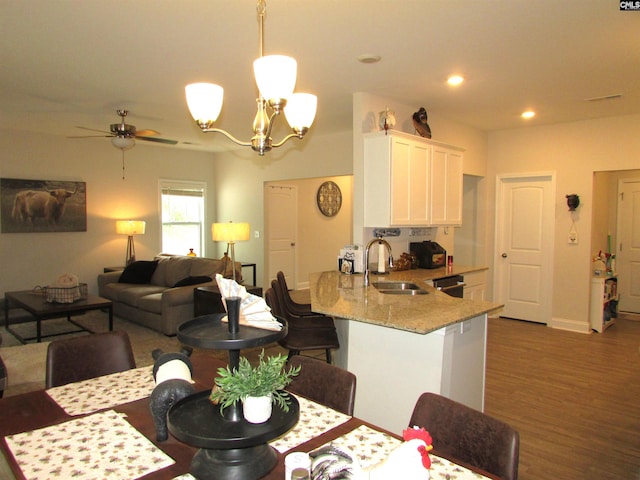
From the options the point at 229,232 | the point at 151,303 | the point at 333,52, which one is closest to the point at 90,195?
the point at 151,303

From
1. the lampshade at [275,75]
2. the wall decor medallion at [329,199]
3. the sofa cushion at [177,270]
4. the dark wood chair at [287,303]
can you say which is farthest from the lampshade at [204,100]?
the wall decor medallion at [329,199]

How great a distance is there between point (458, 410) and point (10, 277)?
692 cm

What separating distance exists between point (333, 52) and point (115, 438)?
2845 mm

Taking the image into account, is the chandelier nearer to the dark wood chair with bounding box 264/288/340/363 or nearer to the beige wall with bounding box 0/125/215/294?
the dark wood chair with bounding box 264/288/340/363

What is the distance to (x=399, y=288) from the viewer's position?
380 cm

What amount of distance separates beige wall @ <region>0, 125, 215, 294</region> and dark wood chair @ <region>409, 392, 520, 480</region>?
6748mm

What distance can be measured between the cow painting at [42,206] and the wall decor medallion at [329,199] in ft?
13.8

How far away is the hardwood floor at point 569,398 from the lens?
103 inches

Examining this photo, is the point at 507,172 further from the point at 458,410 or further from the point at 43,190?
the point at 43,190

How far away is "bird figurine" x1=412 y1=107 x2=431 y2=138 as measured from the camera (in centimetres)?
471

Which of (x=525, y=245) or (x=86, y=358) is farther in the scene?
(x=525, y=245)

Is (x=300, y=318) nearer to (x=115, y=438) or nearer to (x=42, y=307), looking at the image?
(x=115, y=438)

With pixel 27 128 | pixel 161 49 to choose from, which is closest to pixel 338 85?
pixel 161 49

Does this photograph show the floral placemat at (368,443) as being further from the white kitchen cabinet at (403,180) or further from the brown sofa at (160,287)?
the brown sofa at (160,287)
